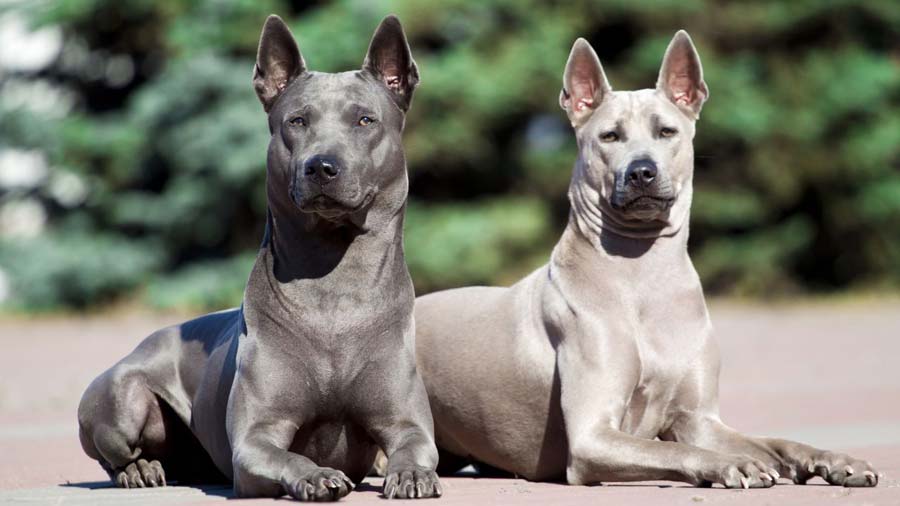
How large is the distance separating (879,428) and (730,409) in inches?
81.5

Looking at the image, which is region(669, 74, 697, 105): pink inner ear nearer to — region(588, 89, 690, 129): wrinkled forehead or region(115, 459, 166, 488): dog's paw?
region(588, 89, 690, 129): wrinkled forehead

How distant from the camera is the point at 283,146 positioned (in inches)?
239

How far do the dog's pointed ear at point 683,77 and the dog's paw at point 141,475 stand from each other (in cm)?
319

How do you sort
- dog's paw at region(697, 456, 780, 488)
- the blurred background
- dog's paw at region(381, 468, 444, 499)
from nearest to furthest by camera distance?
1. dog's paw at region(381, 468, 444, 499)
2. dog's paw at region(697, 456, 780, 488)
3. the blurred background

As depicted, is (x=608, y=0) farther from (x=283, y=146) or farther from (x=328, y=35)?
(x=283, y=146)

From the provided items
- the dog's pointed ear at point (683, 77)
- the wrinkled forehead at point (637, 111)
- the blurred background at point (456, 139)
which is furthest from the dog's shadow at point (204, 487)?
the blurred background at point (456, 139)

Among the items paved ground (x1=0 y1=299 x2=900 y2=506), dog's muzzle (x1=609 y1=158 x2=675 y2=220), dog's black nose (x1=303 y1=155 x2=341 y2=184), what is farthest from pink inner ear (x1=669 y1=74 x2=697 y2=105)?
dog's black nose (x1=303 y1=155 x2=341 y2=184)

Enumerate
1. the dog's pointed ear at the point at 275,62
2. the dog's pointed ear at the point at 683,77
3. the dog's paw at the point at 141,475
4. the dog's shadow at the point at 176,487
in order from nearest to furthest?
the dog's shadow at the point at 176,487, the dog's pointed ear at the point at 275,62, the dog's paw at the point at 141,475, the dog's pointed ear at the point at 683,77

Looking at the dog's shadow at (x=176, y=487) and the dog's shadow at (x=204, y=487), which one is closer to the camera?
the dog's shadow at (x=204, y=487)

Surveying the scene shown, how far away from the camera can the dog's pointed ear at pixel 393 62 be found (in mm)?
6438

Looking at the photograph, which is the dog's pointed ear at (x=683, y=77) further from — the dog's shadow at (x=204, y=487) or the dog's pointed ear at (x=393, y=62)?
the dog's shadow at (x=204, y=487)

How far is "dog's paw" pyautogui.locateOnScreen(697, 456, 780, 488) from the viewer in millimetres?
5727

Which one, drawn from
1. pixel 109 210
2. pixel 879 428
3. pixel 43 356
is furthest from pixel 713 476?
pixel 109 210

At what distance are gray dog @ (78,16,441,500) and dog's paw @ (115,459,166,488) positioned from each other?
454mm
